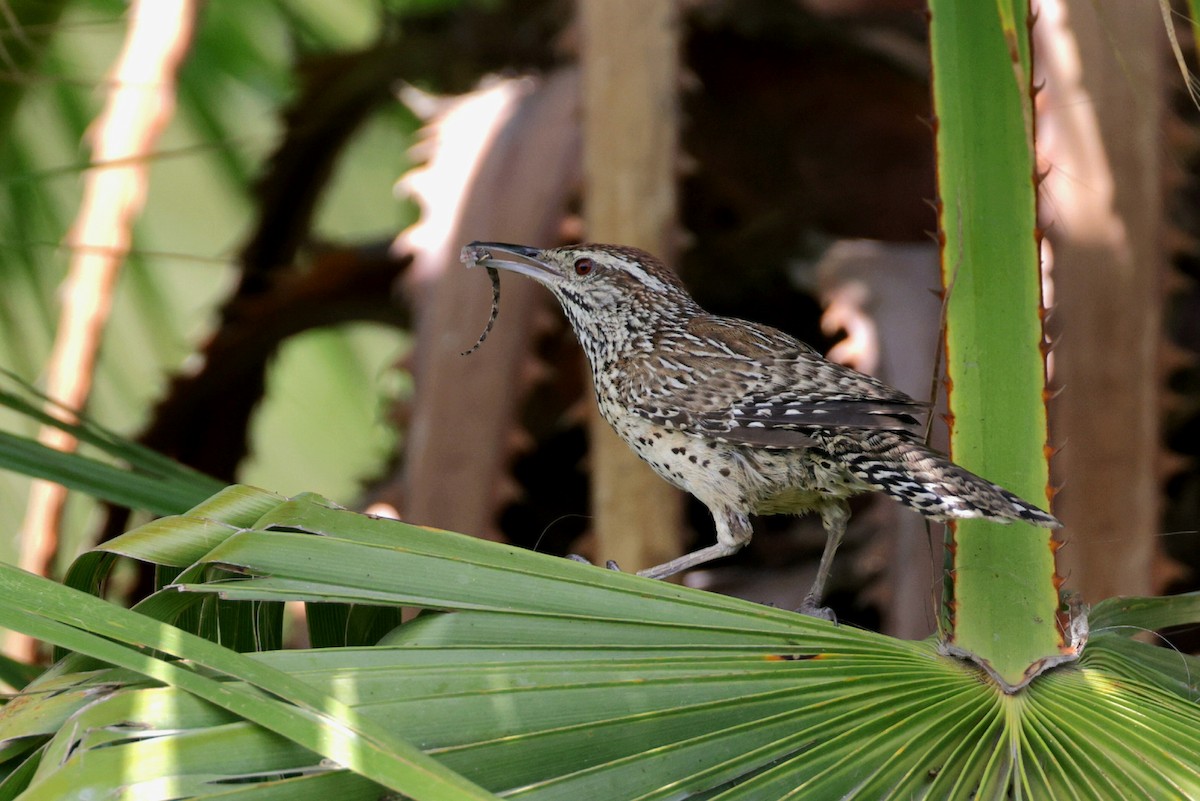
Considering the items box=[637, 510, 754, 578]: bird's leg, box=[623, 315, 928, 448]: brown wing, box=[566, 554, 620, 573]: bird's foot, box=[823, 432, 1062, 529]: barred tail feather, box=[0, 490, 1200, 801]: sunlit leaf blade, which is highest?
box=[623, 315, 928, 448]: brown wing

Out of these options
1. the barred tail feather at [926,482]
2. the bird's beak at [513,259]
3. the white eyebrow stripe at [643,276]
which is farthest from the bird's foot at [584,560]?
the white eyebrow stripe at [643,276]

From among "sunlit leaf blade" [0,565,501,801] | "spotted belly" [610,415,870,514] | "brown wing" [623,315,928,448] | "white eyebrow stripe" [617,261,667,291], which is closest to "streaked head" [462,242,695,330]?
"white eyebrow stripe" [617,261,667,291]

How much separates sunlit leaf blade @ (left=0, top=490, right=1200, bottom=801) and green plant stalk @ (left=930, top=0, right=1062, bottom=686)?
150 mm

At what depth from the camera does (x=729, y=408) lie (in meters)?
2.12

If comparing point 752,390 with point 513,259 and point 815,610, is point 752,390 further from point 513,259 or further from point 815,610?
point 513,259

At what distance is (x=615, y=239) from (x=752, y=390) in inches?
27.4

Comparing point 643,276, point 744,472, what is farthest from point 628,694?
point 643,276

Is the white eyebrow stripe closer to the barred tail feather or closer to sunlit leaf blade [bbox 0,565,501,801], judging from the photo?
the barred tail feather

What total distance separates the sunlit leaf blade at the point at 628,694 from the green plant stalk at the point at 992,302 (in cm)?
15

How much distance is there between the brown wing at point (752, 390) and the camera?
1.90m

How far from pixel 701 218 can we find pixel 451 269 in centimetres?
149

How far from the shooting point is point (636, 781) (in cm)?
124

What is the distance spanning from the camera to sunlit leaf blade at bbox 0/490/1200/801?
1.20 metres

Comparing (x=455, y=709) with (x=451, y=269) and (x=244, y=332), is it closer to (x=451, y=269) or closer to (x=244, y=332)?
(x=451, y=269)
